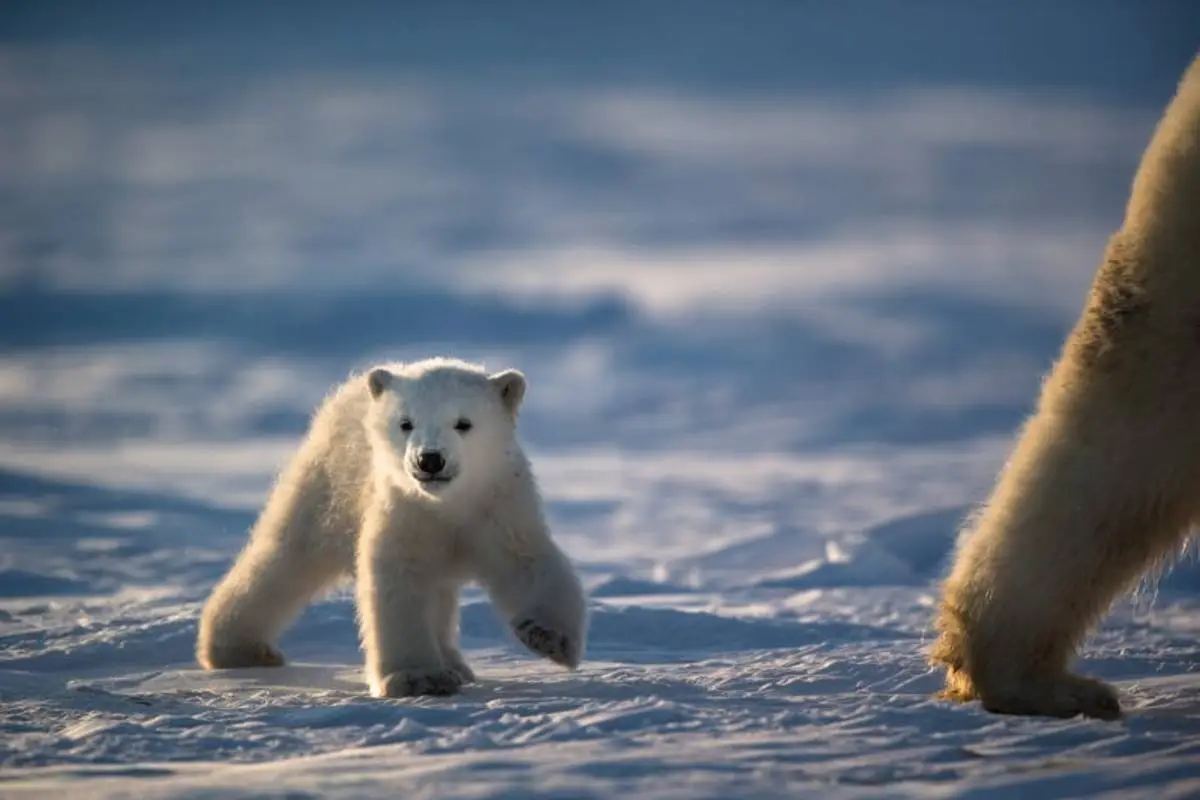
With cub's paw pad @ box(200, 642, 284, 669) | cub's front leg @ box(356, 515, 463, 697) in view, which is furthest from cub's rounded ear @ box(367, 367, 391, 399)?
cub's paw pad @ box(200, 642, 284, 669)

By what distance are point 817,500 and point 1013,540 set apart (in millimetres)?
10817

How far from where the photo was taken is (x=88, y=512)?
46.9 feet

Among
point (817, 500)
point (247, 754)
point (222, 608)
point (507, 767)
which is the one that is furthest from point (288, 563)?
point (817, 500)

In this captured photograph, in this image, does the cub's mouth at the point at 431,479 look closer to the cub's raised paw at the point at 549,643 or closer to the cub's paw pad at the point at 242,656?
the cub's raised paw at the point at 549,643

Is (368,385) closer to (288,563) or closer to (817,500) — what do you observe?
(288,563)

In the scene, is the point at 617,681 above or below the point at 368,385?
below

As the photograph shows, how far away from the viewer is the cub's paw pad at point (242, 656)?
7496 millimetres

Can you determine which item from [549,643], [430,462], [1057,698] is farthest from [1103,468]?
[430,462]

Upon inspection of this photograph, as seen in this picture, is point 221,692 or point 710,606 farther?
point 710,606

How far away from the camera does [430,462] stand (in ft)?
20.3

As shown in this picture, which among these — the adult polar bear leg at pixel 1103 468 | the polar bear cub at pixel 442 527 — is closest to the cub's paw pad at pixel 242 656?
the polar bear cub at pixel 442 527

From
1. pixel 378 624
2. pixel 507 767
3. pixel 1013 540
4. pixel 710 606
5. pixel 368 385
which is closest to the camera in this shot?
pixel 507 767

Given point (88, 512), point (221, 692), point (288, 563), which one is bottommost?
point (221, 692)

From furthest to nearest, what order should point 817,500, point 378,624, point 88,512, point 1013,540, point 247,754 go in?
point 817,500 → point 88,512 → point 378,624 → point 1013,540 → point 247,754
